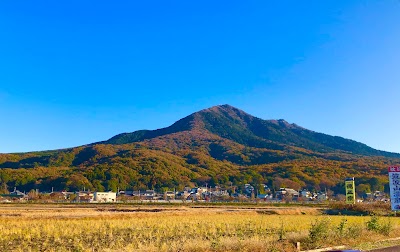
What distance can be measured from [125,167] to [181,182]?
2331 centimetres

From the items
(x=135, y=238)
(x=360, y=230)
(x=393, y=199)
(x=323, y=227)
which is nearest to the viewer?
(x=323, y=227)

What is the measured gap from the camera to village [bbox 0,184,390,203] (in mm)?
98438

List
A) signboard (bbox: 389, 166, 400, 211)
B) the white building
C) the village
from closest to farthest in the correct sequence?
signboard (bbox: 389, 166, 400, 211)
the village
the white building

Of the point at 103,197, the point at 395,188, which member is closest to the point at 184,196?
the point at 103,197

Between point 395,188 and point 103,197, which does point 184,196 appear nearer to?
point 103,197

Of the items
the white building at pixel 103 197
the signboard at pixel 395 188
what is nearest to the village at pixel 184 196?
the white building at pixel 103 197

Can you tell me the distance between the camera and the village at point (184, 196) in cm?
9844

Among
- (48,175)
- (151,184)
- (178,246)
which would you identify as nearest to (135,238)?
(178,246)

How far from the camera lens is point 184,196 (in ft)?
380

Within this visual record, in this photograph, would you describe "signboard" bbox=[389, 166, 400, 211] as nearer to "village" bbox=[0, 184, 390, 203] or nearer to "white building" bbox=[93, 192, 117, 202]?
"village" bbox=[0, 184, 390, 203]

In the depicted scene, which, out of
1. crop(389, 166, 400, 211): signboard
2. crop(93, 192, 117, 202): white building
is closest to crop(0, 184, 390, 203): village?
crop(93, 192, 117, 202): white building

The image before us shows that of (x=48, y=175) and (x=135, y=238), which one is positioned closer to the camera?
(x=135, y=238)

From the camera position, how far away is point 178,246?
15.6 meters

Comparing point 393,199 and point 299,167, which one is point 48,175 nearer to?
point 299,167
